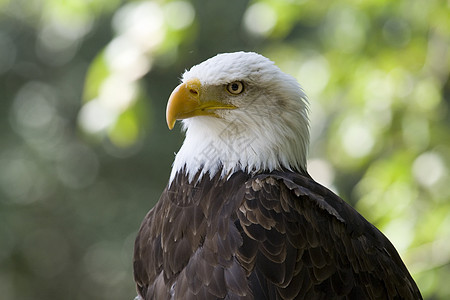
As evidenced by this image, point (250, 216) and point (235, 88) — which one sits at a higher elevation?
point (235, 88)

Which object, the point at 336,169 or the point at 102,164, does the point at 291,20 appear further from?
the point at 102,164

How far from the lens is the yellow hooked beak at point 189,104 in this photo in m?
2.33

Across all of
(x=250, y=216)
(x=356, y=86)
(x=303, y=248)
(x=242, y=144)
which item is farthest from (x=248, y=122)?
(x=356, y=86)

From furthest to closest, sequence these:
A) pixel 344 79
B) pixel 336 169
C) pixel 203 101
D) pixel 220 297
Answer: pixel 336 169 < pixel 344 79 < pixel 203 101 < pixel 220 297

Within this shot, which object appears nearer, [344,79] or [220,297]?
[220,297]

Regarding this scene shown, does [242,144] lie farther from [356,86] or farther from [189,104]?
[356,86]

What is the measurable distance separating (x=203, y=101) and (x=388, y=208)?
3.45 ft

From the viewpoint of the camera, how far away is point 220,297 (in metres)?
2.10

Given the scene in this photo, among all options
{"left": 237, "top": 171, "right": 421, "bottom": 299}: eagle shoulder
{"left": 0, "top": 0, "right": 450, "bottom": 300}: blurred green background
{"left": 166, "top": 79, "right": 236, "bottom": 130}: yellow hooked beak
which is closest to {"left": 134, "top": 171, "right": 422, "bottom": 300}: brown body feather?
{"left": 237, "top": 171, "right": 421, "bottom": 299}: eagle shoulder

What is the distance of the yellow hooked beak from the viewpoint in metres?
2.33

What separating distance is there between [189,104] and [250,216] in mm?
495

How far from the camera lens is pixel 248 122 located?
7.90ft

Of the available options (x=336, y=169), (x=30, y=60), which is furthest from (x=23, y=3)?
(x=336, y=169)

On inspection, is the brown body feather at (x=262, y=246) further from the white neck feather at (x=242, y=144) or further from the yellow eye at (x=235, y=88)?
the yellow eye at (x=235, y=88)
